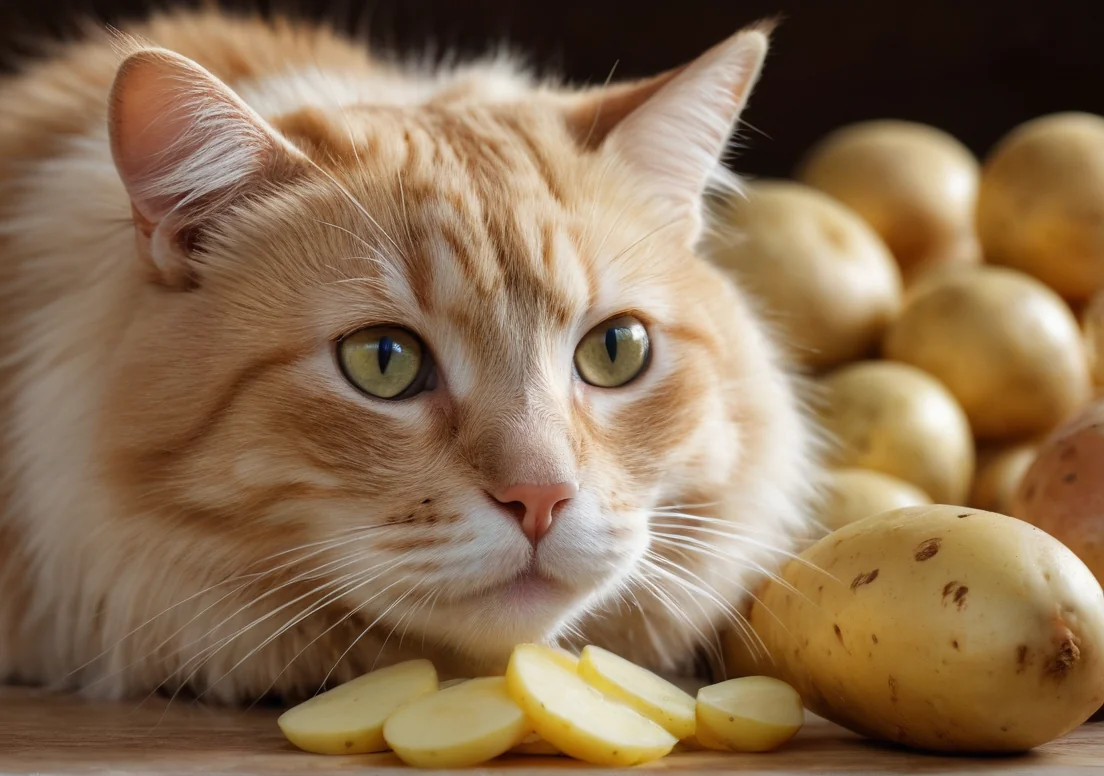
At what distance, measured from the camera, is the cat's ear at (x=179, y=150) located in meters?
1.14

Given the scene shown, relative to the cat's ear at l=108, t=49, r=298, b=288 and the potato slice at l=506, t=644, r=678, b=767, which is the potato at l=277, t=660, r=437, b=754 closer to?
the potato slice at l=506, t=644, r=678, b=767

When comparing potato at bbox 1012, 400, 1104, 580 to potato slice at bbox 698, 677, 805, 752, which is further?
potato at bbox 1012, 400, 1104, 580

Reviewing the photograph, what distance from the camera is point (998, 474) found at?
1802 mm

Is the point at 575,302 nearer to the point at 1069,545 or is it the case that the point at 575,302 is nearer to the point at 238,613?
the point at 238,613

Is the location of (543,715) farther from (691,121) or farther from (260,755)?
(691,121)

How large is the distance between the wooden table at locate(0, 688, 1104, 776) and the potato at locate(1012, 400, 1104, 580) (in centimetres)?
19

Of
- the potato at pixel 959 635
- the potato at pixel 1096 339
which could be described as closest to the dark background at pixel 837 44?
the potato at pixel 1096 339

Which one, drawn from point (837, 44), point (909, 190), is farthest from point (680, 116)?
point (837, 44)

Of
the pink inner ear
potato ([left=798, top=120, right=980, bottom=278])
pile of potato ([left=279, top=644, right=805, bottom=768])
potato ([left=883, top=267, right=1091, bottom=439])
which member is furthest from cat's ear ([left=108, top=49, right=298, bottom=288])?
potato ([left=798, top=120, right=980, bottom=278])

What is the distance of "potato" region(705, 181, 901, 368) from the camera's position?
73.7 inches

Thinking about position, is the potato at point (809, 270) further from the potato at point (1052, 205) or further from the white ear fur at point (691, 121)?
the white ear fur at point (691, 121)

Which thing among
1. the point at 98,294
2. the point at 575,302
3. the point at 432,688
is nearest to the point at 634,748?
the point at 432,688

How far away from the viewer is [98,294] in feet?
4.37

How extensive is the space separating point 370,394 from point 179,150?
0.99 feet
